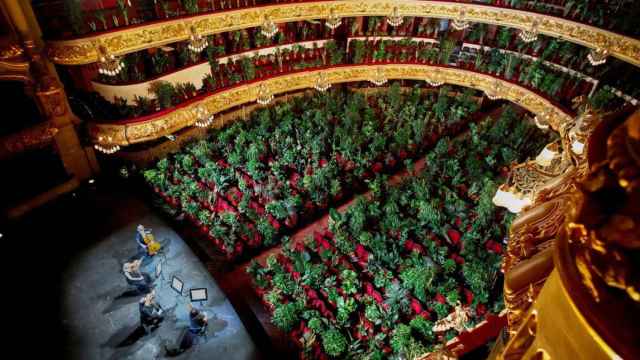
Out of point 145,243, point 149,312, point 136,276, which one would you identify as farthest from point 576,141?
point 145,243

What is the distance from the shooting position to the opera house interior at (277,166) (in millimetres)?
10953

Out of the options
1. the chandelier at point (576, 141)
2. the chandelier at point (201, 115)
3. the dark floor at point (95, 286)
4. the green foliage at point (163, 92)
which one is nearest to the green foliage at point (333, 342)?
the dark floor at point (95, 286)

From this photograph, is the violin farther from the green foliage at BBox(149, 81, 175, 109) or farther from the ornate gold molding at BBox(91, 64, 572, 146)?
the green foliage at BBox(149, 81, 175, 109)

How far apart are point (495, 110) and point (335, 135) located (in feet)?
30.2

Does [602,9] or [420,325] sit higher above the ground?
[602,9]

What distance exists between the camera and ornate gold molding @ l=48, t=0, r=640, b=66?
12.3 metres

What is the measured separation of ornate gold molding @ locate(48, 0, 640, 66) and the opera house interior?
8cm

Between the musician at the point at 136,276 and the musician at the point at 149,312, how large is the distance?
1062 mm

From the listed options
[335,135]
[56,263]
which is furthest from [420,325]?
[56,263]

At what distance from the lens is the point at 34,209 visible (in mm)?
14031

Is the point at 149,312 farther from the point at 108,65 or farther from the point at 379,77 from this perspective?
the point at 379,77

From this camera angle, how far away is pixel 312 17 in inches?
661

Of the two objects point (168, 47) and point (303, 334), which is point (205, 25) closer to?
point (168, 47)

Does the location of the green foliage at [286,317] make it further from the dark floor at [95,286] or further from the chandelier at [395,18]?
the chandelier at [395,18]
